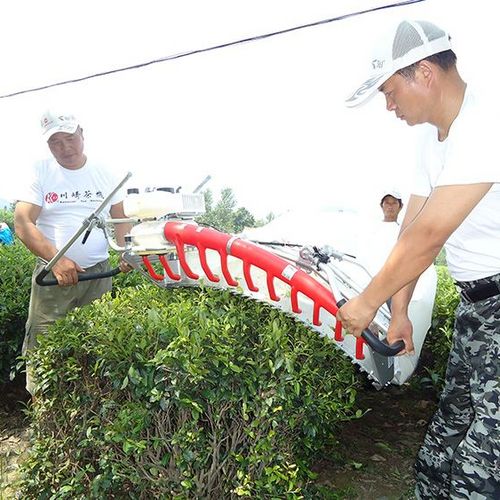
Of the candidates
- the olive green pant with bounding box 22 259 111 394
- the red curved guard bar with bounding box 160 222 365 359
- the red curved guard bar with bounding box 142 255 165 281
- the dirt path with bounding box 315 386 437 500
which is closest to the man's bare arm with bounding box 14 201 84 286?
the olive green pant with bounding box 22 259 111 394

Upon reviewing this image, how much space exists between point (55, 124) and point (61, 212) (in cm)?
57

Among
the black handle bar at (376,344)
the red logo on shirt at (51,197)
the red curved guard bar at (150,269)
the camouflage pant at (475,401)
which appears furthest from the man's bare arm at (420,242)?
the red logo on shirt at (51,197)

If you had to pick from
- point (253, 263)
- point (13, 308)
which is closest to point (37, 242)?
point (13, 308)

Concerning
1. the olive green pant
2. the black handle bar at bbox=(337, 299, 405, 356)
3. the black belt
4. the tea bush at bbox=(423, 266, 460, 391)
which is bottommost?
the tea bush at bbox=(423, 266, 460, 391)

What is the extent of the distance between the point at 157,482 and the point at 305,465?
27.1 inches

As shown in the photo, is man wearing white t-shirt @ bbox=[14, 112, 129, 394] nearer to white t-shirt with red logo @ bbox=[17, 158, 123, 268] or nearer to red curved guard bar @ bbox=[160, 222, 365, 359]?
white t-shirt with red logo @ bbox=[17, 158, 123, 268]

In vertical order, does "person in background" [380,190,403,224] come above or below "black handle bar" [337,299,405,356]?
below

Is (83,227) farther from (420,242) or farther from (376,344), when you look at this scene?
(420,242)

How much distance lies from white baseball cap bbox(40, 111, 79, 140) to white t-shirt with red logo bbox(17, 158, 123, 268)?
23 cm

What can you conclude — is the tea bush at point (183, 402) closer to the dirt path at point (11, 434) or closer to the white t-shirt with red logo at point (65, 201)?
the dirt path at point (11, 434)

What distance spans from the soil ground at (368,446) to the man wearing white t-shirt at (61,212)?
0.65m

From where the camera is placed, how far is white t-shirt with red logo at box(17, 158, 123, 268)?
12.5ft

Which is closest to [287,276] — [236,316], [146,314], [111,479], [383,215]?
[236,316]

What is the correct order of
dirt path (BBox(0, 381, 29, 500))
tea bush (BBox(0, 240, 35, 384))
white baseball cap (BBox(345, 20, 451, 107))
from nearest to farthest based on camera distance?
white baseball cap (BBox(345, 20, 451, 107)), dirt path (BBox(0, 381, 29, 500)), tea bush (BBox(0, 240, 35, 384))
